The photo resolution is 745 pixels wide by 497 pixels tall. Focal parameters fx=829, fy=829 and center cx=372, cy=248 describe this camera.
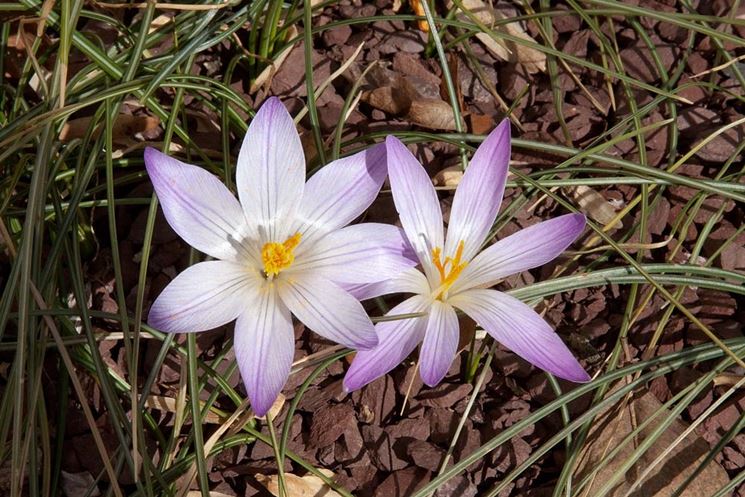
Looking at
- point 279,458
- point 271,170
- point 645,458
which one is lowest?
point 645,458

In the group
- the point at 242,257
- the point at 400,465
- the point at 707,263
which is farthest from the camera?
the point at 707,263

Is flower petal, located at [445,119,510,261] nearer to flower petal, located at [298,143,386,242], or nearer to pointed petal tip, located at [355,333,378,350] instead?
flower petal, located at [298,143,386,242]

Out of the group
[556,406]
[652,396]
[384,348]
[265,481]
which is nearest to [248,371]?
[384,348]

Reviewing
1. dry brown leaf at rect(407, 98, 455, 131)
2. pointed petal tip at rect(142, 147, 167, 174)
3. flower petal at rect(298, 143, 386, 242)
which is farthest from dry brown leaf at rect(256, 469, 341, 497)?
dry brown leaf at rect(407, 98, 455, 131)

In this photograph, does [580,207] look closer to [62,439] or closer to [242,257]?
[242,257]

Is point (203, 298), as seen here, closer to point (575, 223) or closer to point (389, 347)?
point (389, 347)

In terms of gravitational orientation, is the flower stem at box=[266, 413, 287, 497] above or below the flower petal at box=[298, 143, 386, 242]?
below

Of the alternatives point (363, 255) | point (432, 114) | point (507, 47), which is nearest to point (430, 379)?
point (363, 255)
